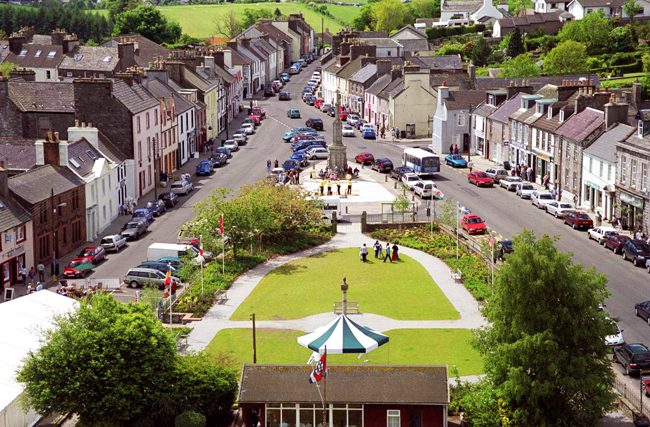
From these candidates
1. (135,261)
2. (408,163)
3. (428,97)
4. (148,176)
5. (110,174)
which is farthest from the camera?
(428,97)

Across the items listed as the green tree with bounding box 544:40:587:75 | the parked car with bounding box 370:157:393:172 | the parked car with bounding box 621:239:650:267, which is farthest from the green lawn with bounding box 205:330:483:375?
the green tree with bounding box 544:40:587:75

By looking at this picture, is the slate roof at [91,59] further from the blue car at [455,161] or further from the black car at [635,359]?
the black car at [635,359]

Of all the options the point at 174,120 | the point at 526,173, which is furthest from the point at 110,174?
the point at 526,173

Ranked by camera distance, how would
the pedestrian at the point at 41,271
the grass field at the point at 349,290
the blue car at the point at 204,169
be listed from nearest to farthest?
the grass field at the point at 349,290 < the pedestrian at the point at 41,271 < the blue car at the point at 204,169

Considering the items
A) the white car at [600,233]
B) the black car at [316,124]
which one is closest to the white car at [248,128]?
the black car at [316,124]

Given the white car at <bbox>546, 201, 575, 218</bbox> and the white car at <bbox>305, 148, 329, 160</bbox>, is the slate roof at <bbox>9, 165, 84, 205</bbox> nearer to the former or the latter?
the white car at <bbox>546, 201, 575, 218</bbox>

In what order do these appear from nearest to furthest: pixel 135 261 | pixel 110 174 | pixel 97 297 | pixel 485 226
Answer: pixel 97 297
pixel 135 261
pixel 485 226
pixel 110 174

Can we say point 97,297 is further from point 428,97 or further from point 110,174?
point 428,97
